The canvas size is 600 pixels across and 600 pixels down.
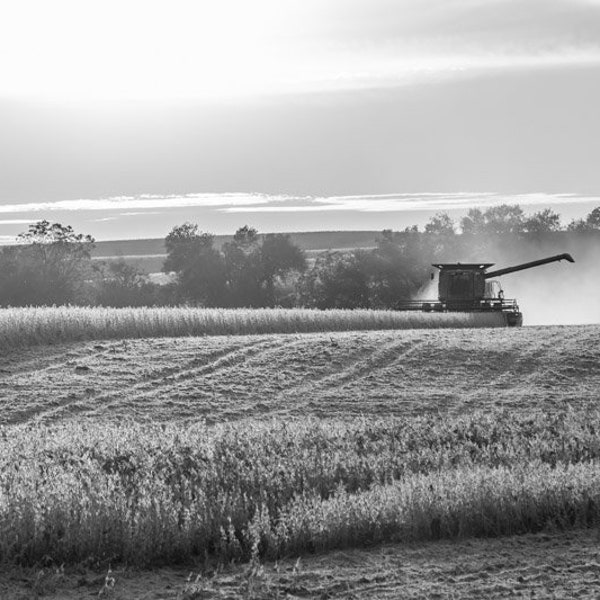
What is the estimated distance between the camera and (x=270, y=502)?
10656 millimetres

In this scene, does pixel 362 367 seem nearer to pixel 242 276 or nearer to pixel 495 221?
pixel 242 276

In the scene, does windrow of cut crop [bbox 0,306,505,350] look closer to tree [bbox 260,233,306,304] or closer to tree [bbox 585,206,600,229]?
tree [bbox 260,233,306,304]

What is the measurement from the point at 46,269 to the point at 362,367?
1916 inches

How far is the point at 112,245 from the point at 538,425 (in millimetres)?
169307

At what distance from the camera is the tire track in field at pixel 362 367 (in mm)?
22688

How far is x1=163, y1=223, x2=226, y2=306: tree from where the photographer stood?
70250 millimetres

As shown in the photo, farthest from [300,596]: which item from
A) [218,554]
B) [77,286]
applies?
[77,286]

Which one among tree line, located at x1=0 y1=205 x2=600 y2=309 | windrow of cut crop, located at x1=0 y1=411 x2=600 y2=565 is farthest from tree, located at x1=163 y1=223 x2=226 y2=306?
windrow of cut crop, located at x1=0 y1=411 x2=600 y2=565

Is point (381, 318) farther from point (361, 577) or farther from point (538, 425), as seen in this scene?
point (361, 577)

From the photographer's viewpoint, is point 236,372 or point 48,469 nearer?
point 48,469

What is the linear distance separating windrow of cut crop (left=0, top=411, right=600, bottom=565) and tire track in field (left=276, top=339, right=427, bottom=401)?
8.59 meters

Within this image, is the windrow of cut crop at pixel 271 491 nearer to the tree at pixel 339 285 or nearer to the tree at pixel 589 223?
the tree at pixel 339 285

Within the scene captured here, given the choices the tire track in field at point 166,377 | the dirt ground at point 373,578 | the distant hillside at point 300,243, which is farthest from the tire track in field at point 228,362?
the distant hillside at point 300,243

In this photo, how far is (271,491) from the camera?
10898 millimetres
